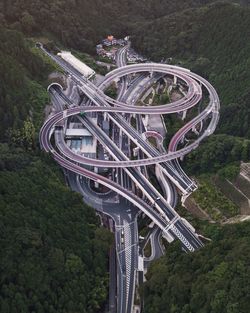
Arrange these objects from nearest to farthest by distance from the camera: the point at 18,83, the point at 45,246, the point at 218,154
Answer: the point at 45,246
the point at 218,154
the point at 18,83

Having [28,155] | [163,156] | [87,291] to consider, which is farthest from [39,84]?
[87,291]

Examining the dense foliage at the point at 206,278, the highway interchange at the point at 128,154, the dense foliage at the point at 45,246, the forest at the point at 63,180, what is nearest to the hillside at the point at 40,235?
the dense foliage at the point at 45,246

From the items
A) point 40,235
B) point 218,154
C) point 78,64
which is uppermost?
point 78,64

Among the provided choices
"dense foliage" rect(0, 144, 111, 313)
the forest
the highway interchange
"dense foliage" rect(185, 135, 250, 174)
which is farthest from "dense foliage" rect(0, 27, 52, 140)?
"dense foliage" rect(185, 135, 250, 174)

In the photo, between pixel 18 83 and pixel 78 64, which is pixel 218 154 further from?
pixel 78 64

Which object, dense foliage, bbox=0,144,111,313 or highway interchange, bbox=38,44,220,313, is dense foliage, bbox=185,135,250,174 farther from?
dense foliage, bbox=0,144,111,313

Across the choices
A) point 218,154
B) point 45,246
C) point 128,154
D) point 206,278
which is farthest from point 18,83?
point 206,278
